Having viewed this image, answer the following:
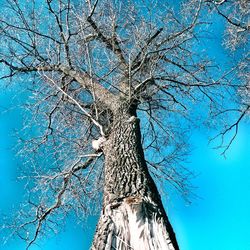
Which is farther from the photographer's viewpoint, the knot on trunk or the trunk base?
the knot on trunk

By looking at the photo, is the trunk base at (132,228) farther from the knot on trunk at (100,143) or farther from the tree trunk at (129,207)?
the knot on trunk at (100,143)

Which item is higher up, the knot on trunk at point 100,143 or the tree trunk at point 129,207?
the knot on trunk at point 100,143

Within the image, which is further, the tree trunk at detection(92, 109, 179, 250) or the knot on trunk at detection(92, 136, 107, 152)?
the knot on trunk at detection(92, 136, 107, 152)

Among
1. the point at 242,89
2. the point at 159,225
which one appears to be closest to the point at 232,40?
the point at 242,89

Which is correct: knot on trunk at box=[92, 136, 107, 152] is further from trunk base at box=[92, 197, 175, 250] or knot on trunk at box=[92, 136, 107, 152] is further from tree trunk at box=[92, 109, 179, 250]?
trunk base at box=[92, 197, 175, 250]

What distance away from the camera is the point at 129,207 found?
2.91 m

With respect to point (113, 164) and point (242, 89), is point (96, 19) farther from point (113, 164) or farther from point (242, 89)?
point (113, 164)

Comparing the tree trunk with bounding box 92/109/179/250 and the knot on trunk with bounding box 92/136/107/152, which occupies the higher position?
the knot on trunk with bounding box 92/136/107/152

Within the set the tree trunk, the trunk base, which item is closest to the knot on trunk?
the tree trunk

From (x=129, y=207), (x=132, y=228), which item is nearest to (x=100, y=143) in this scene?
(x=129, y=207)

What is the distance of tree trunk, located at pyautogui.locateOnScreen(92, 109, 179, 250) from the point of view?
101 inches

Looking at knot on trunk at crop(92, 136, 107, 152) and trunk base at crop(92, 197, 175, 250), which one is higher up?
knot on trunk at crop(92, 136, 107, 152)

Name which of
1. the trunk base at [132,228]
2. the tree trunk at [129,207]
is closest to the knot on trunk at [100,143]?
the tree trunk at [129,207]

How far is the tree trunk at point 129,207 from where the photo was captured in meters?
2.56
